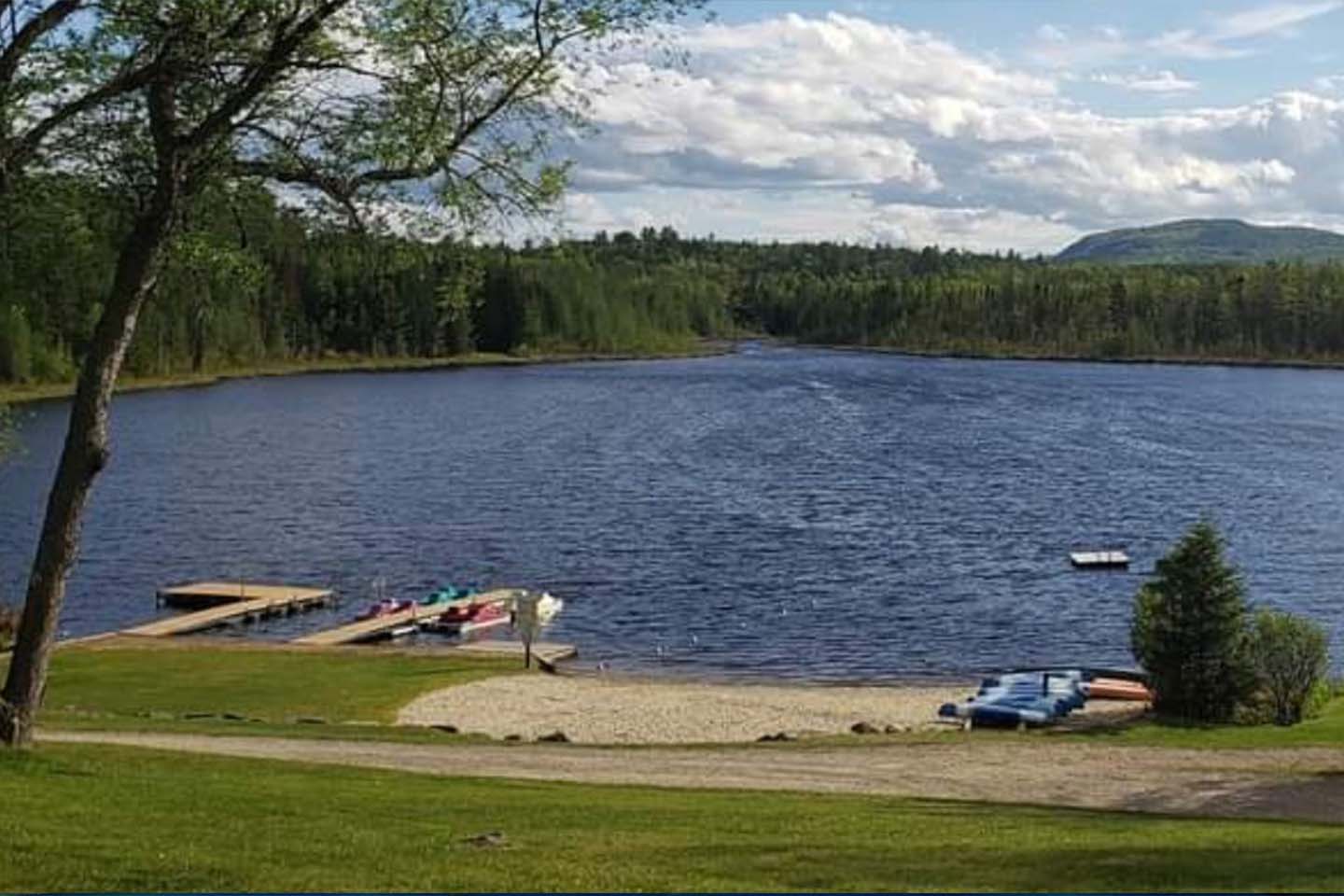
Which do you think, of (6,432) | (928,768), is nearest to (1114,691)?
(928,768)

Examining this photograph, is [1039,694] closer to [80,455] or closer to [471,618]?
[471,618]

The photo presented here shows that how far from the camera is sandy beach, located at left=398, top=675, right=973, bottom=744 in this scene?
3388cm

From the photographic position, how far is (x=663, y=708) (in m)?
36.8

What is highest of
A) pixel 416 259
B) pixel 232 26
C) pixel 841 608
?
pixel 232 26

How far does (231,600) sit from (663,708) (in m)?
22.1

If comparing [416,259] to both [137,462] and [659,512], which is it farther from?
[137,462]

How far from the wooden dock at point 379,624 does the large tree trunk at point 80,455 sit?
93.0 ft

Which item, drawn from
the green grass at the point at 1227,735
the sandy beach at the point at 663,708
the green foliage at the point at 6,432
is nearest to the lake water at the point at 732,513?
the sandy beach at the point at 663,708

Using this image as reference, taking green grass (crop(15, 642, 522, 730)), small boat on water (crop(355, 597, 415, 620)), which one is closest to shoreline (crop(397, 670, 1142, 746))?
green grass (crop(15, 642, 522, 730))

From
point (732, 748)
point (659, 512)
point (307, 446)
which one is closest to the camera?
point (732, 748)

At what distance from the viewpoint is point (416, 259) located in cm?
1780

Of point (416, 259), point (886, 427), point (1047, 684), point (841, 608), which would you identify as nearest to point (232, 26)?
point (416, 259)

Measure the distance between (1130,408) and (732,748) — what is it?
104 metres

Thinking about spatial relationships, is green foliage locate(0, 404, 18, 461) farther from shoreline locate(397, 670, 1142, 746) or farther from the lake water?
the lake water
